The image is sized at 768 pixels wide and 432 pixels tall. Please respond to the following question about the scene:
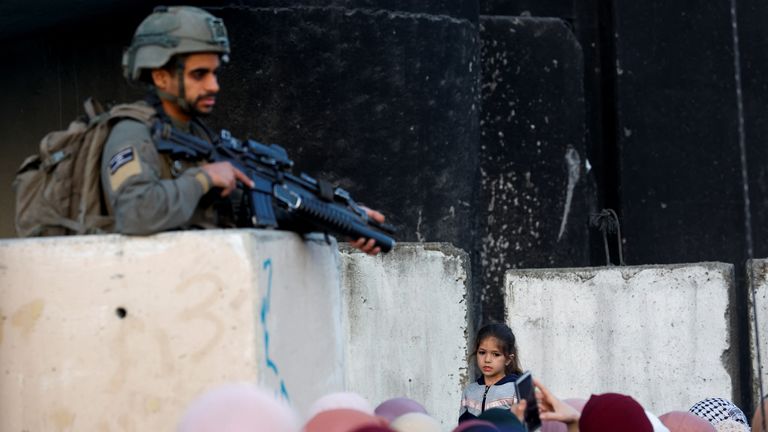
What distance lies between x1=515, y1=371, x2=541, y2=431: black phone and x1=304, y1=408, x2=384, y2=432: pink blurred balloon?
440 millimetres

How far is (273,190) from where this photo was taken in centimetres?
463

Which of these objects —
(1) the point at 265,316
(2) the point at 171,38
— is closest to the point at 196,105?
(2) the point at 171,38

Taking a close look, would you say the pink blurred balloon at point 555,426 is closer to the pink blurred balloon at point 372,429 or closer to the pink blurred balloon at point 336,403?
the pink blurred balloon at point 336,403

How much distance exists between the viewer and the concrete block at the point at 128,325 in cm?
413

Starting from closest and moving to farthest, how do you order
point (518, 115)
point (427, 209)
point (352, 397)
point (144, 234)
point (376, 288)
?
point (144, 234) < point (352, 397) < point (376, 288) < point (427, 209) < point (518, 115)

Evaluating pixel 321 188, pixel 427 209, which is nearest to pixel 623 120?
pixel 427 209

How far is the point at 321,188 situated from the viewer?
481 centimetres

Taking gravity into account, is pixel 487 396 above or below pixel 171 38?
below

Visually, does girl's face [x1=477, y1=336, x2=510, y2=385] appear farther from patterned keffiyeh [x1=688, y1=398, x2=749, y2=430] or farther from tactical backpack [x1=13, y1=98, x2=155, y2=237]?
tactical backpack [x1=13, y1=98, x2=155, y2=237]

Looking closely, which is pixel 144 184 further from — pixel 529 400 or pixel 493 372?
pixel 493 372

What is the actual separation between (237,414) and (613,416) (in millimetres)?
1280

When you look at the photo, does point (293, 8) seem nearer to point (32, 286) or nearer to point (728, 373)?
point (728, 373)

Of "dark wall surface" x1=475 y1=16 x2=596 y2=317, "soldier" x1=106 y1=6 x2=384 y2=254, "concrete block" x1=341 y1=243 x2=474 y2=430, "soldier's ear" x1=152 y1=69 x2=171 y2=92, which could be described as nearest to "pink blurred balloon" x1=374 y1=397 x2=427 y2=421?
"soldier" x1=106 y1=6 x2=384 y2=254

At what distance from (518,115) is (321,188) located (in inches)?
201
